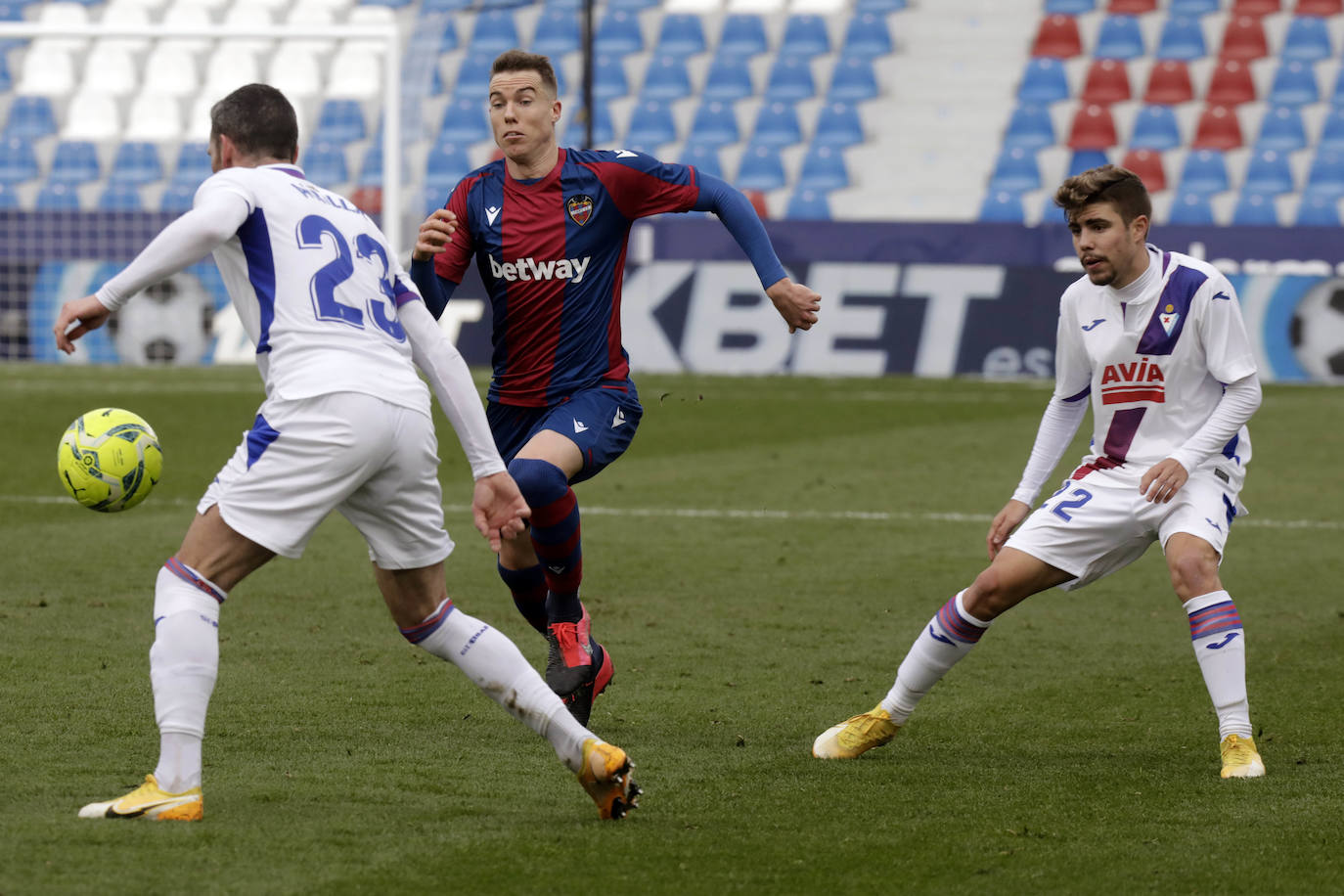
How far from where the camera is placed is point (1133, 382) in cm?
509

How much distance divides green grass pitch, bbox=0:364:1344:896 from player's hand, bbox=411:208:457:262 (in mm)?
1367

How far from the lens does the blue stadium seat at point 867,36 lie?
25.4 m

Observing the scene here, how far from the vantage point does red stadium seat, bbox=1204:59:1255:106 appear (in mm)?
23859

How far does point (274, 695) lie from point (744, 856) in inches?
86.1

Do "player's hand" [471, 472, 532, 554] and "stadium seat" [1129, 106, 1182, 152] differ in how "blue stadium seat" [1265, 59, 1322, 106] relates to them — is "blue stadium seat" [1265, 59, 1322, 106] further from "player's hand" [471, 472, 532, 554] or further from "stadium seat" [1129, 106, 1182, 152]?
"player's hand" [471, 472, 532, 554]

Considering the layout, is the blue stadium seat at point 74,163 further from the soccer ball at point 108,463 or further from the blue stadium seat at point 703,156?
the soccer ball at point 108,463

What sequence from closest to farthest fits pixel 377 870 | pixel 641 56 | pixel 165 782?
1. pixel 377 870
2. pixel 165 782
3. pixel 641 56

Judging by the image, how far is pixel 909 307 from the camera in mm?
18859

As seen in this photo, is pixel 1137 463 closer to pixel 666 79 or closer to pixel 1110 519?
pixel 1110 519

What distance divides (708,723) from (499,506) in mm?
1521

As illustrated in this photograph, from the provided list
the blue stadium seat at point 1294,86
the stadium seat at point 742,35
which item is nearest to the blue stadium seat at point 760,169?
the stadium seat at point 742,35

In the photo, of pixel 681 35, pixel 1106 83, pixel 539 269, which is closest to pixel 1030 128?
pixel 1106 83

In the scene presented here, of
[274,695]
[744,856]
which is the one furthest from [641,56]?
[744,856]

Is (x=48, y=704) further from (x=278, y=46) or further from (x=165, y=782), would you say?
(x=278, y=46)
